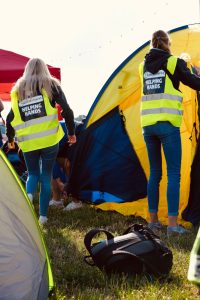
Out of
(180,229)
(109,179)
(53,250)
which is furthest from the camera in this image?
(109,179)

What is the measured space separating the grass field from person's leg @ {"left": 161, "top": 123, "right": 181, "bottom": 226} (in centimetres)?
23

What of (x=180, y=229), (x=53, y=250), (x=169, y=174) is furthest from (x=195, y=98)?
(x=53, y=250)

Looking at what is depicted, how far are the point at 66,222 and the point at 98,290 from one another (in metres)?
1.96

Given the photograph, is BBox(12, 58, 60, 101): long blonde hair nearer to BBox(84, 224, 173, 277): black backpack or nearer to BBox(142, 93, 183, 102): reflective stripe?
BBox(142, 93, 183, 102): reflective stripe

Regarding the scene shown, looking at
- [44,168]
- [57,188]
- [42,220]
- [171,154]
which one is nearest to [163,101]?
[171,154]

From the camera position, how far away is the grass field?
9.00 feet

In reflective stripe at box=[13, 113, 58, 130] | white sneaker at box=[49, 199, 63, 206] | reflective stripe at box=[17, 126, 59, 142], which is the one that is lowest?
white sneaker at box=[49, 199, 63, 206]

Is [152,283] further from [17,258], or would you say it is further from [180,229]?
[180,229]

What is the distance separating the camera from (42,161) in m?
4.63

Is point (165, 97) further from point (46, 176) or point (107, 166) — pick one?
point (107, 166)

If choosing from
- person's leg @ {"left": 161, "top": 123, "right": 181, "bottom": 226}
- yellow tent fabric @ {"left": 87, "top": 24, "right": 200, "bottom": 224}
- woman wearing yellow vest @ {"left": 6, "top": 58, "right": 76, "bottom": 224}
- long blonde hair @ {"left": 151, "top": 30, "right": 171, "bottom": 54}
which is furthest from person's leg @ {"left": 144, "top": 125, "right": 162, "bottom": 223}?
woman wearing yellow vest @ {"left": 6, "top": 58, "right": 76, "bottom": 224}

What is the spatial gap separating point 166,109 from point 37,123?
1247 millimetres

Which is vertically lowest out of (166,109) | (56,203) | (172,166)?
(56,203)

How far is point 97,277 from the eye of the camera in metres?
3.05
